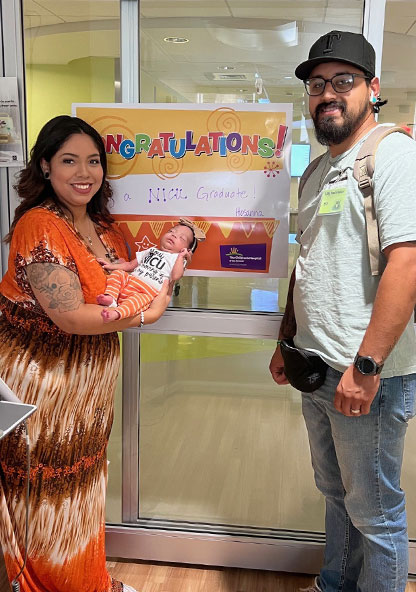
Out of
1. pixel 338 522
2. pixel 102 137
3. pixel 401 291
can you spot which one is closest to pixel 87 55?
pixel 102 137

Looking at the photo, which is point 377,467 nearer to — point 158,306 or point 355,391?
point 355,391

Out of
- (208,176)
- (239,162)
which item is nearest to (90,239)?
(208,176)

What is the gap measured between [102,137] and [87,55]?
0.98ft

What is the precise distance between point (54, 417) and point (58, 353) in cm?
20

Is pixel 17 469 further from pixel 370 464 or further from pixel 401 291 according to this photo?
Result: pixel 401 291

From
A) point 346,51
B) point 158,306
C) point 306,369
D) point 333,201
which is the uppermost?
point 346,51

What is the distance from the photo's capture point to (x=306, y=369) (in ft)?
5.46

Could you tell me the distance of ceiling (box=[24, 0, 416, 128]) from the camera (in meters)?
1.98

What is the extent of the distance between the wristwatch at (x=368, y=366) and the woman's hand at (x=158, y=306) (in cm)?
64

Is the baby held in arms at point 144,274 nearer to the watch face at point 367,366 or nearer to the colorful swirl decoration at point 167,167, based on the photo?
the colorful swirl decoration at point 167,167

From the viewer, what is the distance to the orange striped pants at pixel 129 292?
176cm

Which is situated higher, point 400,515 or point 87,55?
point 87,55

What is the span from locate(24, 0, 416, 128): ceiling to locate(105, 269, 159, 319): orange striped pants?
69 cm

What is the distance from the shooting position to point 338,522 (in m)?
1.93
